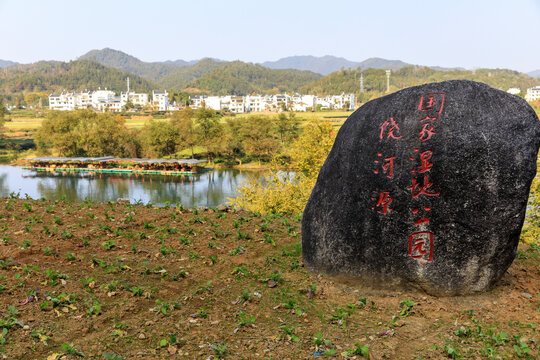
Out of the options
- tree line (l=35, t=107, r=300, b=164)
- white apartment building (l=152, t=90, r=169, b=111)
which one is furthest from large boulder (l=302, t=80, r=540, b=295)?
white apartment building (l=152, t=90, r=169, b=111)

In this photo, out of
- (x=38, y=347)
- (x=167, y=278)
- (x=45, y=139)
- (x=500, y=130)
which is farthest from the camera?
(x=45, y=139)

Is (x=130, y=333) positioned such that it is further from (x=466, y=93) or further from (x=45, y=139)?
(x=45, y=139)

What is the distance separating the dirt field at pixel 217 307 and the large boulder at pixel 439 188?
1.27 ft

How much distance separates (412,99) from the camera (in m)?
5.54

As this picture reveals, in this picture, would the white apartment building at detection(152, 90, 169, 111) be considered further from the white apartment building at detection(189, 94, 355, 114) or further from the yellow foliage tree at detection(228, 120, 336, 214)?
the yellow foliage tree at detection(228, 120, 336, 214)

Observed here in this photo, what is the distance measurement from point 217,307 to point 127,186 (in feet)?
134

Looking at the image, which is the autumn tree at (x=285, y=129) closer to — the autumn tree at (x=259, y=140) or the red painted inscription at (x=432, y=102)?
the autumn tree at (x=259, y=140)

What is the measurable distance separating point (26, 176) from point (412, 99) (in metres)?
53.1

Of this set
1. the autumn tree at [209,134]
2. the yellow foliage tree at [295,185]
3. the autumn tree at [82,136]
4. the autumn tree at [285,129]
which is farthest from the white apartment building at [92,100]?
the yellow foliage tree at [295,185]

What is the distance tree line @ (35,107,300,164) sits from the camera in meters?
59.5

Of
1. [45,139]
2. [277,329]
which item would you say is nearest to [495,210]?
[277,329]

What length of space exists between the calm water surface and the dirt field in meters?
26.4

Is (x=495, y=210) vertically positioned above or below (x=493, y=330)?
above

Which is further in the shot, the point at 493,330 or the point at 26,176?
the point at 26,176
